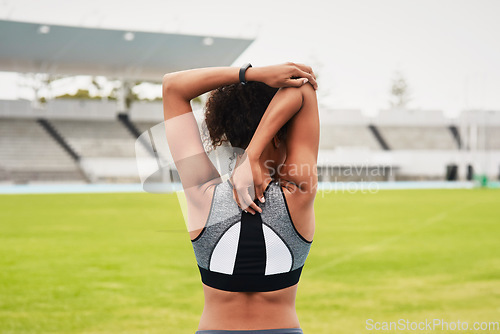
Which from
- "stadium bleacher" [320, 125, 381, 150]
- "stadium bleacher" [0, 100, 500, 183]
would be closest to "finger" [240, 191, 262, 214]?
"stadium bleacher" [0, 100, 500, 183]

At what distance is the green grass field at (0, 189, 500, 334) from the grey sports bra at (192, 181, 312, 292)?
188 cm

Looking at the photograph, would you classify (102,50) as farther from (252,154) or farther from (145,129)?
(252,154)

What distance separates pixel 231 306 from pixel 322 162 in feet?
105

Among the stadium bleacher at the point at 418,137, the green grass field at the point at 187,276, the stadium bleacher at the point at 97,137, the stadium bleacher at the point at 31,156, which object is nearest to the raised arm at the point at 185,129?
the green grass field at the point at 187,276

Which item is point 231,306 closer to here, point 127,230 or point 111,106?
point 127,230

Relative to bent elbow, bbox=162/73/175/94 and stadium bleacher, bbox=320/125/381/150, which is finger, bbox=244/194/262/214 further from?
stadium bleacher, bbox=320/125/381/150

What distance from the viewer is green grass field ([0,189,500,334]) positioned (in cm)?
498

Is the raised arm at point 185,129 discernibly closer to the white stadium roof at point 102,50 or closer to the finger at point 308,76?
the finger at point 308,76

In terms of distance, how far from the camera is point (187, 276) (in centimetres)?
674

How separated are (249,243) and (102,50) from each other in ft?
107

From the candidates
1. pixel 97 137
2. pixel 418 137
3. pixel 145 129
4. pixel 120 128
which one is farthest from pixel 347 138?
pixel 97 137

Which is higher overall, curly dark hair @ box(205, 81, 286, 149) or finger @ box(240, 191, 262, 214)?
curly dark hair @ box(205, 81, 286, 149)

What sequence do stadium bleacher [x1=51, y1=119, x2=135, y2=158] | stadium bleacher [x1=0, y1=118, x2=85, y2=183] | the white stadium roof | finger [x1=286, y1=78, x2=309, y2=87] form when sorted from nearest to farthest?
finger [x1=286, y1=78, x2=309, y2=87] < stadium bleacher [x1=0, y1=118, x2=85, y2=183] < the white stadium roof < stadium bleacher [x1=51, y1=119, x2=135, y2=158]

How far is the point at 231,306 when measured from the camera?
156cm
